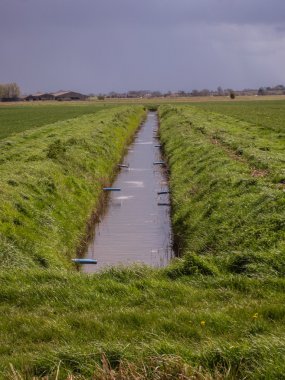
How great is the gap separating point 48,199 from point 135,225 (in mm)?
3209

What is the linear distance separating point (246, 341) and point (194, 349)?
1.99 feet

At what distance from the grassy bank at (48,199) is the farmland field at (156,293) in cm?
6

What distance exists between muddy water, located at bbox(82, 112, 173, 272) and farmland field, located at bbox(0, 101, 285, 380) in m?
0.65

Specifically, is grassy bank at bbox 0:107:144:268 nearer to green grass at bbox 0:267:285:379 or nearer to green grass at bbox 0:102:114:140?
green grass at bbox 0:267:285:379

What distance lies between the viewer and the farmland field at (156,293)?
19.1ft

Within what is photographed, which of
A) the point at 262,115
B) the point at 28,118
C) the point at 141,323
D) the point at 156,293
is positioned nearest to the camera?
the point at 141,323

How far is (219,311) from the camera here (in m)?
7.36

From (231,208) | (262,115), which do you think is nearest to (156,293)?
(231,208)

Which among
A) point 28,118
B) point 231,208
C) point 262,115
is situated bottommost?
point 231,208

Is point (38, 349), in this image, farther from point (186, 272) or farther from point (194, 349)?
point (186, 272)

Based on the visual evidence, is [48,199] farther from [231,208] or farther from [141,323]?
[141,323]

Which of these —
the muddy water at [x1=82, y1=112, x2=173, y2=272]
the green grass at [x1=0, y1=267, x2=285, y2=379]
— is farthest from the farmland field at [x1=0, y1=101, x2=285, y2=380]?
the muddy water at [x1=82, y1=112, x2=173, y2=272]

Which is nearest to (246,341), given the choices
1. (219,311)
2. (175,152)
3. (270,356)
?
(270,356)

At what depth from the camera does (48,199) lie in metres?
17.0
